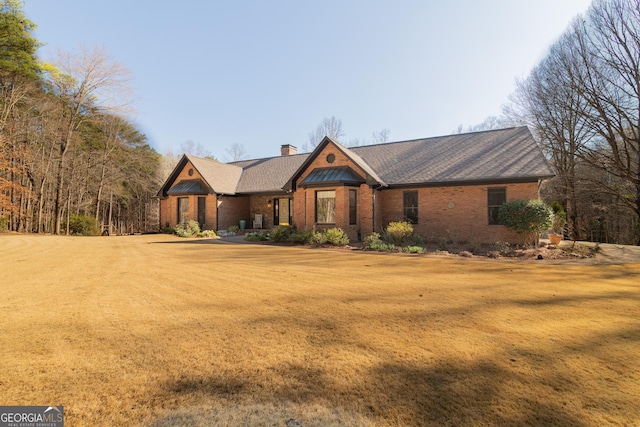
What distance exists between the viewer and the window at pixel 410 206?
16359mm

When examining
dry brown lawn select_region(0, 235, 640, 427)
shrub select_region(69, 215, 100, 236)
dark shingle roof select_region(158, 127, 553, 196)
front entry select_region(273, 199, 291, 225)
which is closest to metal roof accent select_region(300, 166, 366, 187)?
dark shingle roof select_region(158, 127, 553, 196)

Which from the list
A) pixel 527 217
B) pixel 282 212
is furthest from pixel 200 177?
pixel 527 217

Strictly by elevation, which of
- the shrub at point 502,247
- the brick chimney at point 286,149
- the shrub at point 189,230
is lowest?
the shrub at point 502,247

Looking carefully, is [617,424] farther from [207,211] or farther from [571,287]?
[207,211]

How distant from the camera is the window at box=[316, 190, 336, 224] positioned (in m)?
17.0

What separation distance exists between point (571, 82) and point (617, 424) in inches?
788

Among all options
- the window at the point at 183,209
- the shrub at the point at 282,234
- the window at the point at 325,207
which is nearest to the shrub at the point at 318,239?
the shrub at the point at 282,234

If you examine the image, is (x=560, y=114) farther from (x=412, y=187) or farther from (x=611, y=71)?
(x=412, y=187)

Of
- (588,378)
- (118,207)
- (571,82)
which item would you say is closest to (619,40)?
(571,82)

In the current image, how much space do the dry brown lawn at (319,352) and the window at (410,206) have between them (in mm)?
10087

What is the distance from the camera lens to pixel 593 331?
3.86m

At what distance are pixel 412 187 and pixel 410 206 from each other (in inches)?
42.4

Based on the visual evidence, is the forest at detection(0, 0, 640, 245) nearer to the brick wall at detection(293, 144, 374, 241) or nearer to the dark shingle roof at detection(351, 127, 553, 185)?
the dark shingle roof at detection(351, 127, 553, 185)

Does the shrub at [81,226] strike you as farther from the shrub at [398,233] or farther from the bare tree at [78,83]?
the shrub at [398,233]
